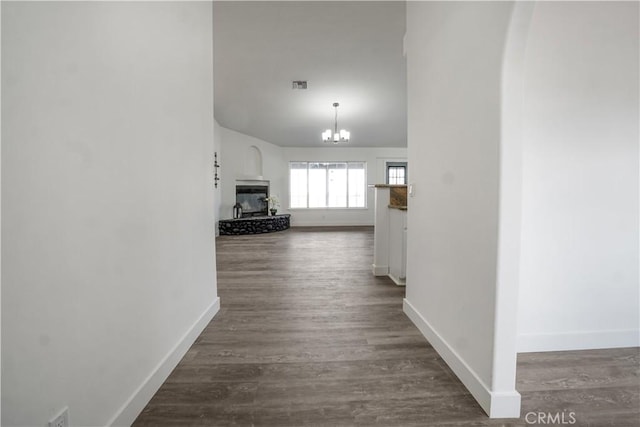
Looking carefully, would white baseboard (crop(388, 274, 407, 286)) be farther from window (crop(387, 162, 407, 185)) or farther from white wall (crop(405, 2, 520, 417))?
window (crop(387, 162, 407, 185))

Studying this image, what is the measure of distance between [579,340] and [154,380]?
2615 mm

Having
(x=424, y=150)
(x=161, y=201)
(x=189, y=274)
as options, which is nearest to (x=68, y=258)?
(x=161, y=201)

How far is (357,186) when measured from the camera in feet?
29.9

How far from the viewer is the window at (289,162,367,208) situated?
898cm

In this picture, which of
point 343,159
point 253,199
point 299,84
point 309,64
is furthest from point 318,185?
point 309,64

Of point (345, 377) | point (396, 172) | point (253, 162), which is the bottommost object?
point (345, 377)

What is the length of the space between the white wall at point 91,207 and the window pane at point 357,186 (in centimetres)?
750

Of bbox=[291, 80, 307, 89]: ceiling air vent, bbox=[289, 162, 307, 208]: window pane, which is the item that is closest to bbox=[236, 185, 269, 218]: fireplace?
bbox=[289, 162, 307, 208]: window pane

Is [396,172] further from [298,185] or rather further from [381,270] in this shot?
[381,270]

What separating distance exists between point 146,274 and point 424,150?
6.28ft

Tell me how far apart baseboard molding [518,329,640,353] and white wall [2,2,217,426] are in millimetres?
2246

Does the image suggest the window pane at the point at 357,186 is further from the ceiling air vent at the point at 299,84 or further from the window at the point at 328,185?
the ceiling air vent at the point at 299,84

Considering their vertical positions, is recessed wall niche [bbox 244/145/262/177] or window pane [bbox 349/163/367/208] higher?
recessed wall niche [bbox 244/145/262/177]

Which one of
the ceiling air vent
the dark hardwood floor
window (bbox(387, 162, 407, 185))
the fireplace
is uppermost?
the ceiling air vent
